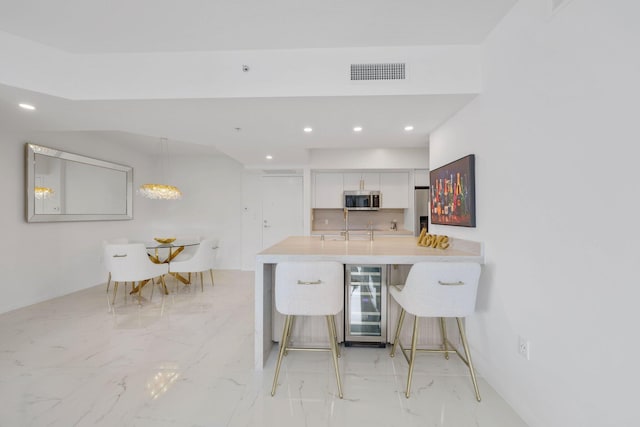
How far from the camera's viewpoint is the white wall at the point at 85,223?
3305mm

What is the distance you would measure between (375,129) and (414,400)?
2.52 meters

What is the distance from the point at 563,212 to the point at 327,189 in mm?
3999

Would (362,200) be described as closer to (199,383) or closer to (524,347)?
A: (524,347)

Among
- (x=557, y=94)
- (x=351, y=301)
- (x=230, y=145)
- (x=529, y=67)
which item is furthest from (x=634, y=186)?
(x=230, y=145)

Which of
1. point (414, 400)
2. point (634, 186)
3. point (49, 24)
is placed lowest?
point (414, 400)

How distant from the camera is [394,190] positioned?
16.7 ft

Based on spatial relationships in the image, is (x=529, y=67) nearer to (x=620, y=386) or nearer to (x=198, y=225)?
(x=620, y=386)

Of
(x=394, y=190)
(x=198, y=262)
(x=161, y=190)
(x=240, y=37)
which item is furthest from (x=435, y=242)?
(x=161, y=190)

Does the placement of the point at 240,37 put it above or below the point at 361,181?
above

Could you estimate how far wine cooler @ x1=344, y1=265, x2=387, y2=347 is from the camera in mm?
2375

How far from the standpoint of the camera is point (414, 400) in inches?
68.5

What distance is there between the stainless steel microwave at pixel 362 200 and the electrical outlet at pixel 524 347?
3.52 metres

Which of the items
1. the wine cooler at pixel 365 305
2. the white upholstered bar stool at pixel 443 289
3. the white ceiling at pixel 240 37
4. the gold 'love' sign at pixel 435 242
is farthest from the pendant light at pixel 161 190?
the white upholstered bar stool at pixel 443 289

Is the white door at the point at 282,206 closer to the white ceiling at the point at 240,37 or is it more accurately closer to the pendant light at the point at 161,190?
the pendant light at the point at 161,190
